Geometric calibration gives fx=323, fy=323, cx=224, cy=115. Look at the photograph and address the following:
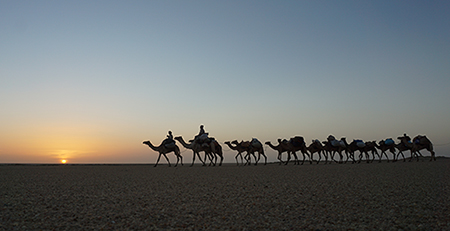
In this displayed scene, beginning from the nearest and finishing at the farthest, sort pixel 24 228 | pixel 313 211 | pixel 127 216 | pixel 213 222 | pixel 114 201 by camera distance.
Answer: pixel 24 228, pixel 213 222, pixel 127 216, pixel 313 211, pixel 114 201

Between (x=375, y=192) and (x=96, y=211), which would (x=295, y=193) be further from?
(x=96, y=211)

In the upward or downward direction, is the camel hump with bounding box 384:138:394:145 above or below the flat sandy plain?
above

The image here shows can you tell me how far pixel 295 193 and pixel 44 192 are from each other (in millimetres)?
7800

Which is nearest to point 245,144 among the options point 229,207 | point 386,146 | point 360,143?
point 360,143

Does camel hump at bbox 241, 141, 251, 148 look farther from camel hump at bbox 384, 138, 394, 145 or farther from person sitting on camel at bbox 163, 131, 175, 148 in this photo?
camel hump at bbox 384, 138, 394, 145

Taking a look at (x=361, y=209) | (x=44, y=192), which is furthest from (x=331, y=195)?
(x=44, y=192)

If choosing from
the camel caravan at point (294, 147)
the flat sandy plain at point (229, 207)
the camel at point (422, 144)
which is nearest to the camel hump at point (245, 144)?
the camel caravan at point (294, 147)

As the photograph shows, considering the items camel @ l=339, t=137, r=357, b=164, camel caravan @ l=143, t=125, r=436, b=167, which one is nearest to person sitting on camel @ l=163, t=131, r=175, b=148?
camel caravan @ l=143, t=125, r=436, b=167

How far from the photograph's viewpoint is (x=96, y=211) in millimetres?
7375

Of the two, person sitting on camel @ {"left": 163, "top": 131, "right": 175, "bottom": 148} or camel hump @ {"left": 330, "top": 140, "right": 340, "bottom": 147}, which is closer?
person sitting on camel @ {"left": 163, "top": 131, "right": 175, "bottom": 148}

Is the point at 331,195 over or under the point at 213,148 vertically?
under

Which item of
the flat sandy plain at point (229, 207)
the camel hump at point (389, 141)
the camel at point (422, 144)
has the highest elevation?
the camel hump at point (389, 141)

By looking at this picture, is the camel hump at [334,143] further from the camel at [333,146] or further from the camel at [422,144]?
the camel at [422,144]

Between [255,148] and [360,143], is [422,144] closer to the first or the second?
[360,143]
